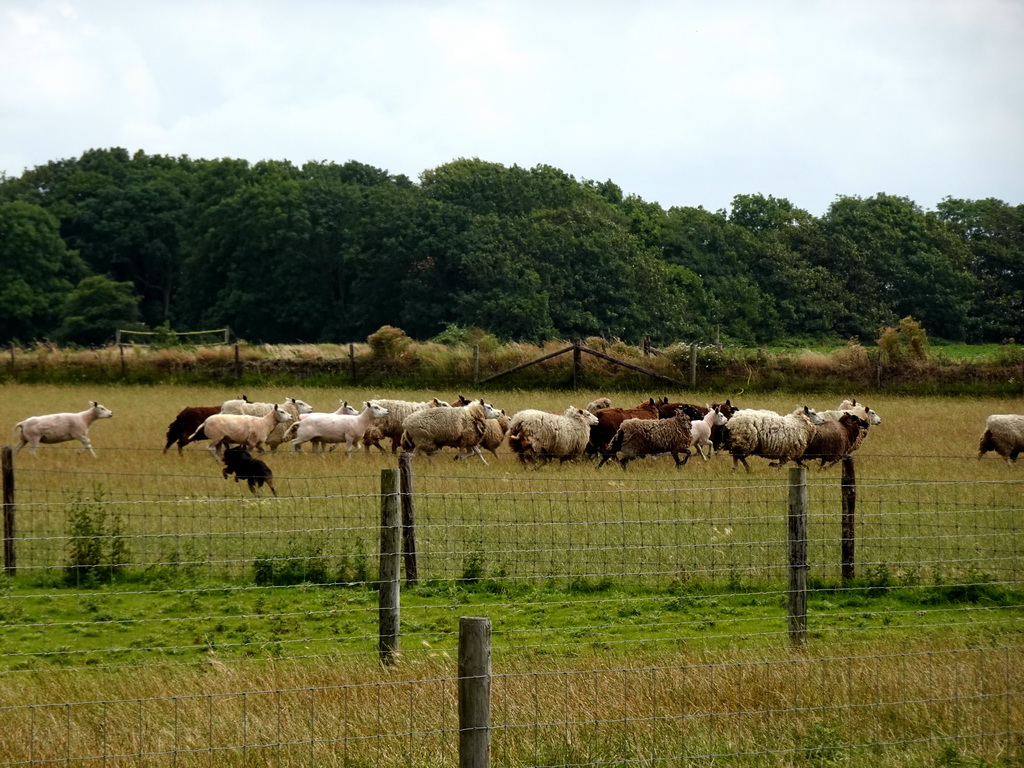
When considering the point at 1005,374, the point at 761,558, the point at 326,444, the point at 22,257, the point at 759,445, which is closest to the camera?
the point at 761,558

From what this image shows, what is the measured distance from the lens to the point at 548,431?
21438mm

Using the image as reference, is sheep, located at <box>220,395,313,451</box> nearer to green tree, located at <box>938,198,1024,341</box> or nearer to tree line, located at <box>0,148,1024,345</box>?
tree line, located at <box>0,148,1024,345</box>

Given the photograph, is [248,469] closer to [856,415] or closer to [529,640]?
[529,640]

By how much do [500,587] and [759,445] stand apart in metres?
9.98

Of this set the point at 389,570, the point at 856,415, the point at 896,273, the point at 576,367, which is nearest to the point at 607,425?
the point at 856,415

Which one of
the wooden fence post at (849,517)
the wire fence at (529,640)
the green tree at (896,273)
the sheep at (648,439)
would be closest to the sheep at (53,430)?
the wire fence at (529,640)

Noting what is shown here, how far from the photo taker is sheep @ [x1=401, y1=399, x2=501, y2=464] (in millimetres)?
22094

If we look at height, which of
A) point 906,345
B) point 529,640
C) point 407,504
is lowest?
point 529,640

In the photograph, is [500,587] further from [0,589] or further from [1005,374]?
[1005,374]

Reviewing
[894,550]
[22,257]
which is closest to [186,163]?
[22,257]

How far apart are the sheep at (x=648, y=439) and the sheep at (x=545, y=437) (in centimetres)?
59

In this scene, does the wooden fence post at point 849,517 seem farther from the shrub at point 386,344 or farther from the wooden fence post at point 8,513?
the shrub at point 386,344

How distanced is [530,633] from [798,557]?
8.08ft

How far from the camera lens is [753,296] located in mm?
73625
